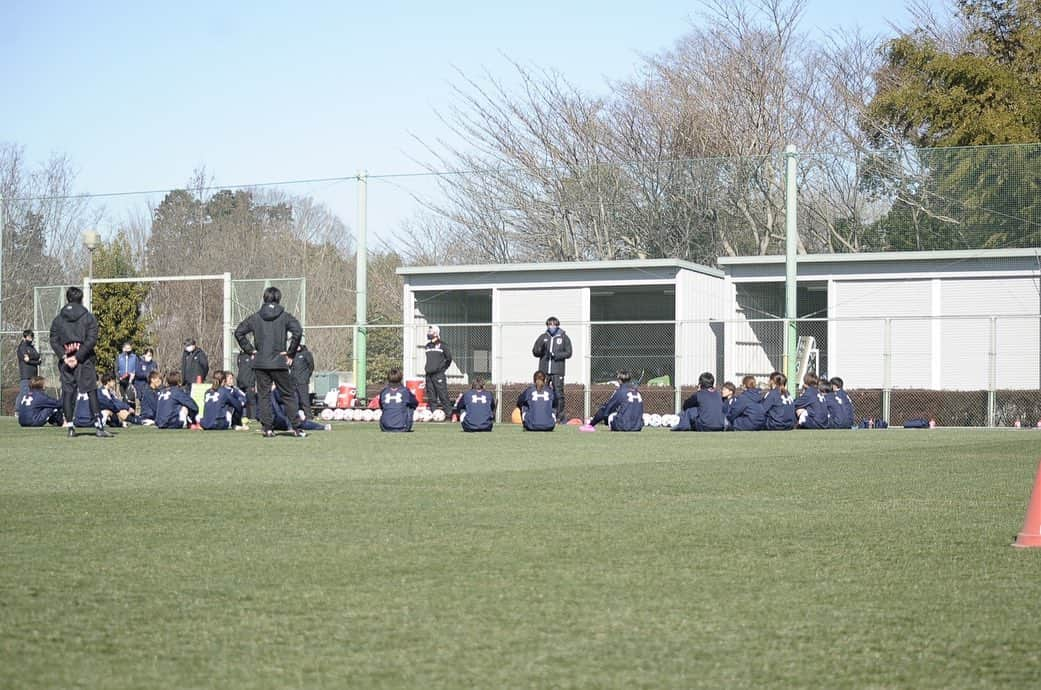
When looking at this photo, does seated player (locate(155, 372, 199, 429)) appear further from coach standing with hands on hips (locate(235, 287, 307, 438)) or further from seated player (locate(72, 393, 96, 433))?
coach standing with hands on hips (locate(235, 287, 307, 438))

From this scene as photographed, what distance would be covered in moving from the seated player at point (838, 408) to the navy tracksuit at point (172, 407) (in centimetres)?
1015

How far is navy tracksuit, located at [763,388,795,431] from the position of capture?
2145 centimetres

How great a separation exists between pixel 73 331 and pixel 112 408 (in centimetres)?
536

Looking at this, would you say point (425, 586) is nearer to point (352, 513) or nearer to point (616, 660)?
point (616, 660)

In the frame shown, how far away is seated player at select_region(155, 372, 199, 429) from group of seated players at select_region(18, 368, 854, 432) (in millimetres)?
15

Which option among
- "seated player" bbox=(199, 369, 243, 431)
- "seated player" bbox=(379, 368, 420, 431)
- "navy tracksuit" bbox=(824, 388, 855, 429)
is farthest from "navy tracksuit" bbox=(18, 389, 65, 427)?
"navy tracksuit" bbox=(824, 388, 855, 429)

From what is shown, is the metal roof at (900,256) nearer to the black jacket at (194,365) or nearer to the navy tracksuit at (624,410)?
the navy tracksuit at (624,410)

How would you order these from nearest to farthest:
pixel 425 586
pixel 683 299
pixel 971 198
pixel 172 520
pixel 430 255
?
pixel 425 586 → pixel 172 520 → pixel 971 198 → pixel 683 299 → pixel 430 255

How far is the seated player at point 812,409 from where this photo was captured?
22.4 m

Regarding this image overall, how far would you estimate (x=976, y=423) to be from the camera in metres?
26.5

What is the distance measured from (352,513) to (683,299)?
2567 centimetres

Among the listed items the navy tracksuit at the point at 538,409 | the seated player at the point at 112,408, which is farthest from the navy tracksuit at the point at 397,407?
the seated player at the point at 112,408

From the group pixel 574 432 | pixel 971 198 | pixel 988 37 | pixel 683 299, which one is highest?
pixel 988 37

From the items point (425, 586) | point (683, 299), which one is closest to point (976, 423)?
point (683, 299)
